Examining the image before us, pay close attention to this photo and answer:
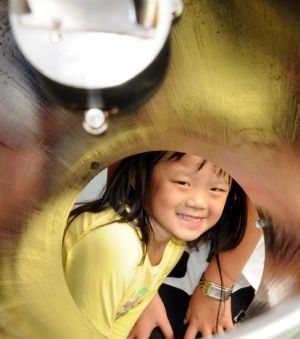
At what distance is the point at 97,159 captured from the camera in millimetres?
604

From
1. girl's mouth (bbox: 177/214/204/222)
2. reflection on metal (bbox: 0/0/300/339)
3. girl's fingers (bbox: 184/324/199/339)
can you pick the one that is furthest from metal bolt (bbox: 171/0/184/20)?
girl's fingers (bbox: 184/324/199/339)

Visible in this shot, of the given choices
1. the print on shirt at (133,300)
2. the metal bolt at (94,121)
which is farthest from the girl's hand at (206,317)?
the metal bolt at (94,121)

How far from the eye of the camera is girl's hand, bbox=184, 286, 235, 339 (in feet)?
2.78

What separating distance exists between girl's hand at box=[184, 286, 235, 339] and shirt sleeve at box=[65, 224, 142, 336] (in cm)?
19

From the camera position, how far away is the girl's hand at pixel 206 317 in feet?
2.78

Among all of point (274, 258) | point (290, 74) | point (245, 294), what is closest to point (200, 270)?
point (245, 294)

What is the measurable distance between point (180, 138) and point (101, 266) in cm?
19

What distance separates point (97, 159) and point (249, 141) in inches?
6.0

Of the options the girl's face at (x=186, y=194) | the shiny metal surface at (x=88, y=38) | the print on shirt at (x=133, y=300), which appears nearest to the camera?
the shiny metal surface at (x=88, y=38)

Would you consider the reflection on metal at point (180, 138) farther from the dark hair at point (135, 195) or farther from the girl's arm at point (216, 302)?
the girl's arm at point (216, 302)

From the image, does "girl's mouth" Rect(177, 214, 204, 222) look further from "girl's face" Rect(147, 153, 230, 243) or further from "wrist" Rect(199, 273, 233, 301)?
"wrist" Rect(199, 273, 233, 301)

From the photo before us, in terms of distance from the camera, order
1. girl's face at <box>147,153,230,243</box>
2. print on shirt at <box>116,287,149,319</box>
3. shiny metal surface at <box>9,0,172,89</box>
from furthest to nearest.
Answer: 1. print on shirt at <box>116,287,149,319</box>
2. girl's face at <box>147,153,230,243</box>
3. shiny metal surface at <box>9,0,172,89</box>

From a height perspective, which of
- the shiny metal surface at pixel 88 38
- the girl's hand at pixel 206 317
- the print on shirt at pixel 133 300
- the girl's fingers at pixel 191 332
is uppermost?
the shiny metal surface at pixel 88 38

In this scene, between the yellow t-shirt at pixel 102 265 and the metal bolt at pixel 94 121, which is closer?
the metal bolt at pixel 94 121
